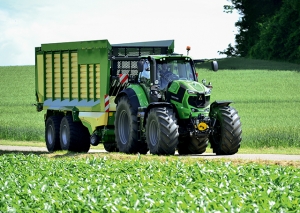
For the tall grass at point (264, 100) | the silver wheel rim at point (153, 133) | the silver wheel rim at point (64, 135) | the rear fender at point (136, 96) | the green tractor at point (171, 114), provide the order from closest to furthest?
1. the green tractor at point (171, 114)
2. the silver wheel rim at point (153, 133)
3. the rear fender at point (136, 96)
4. the silver wheel rim at point (64, 135)
5. the tall grass at point (264, 100)

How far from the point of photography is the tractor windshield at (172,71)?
20.2 m

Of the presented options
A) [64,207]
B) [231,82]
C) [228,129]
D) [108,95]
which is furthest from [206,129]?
[231,82]

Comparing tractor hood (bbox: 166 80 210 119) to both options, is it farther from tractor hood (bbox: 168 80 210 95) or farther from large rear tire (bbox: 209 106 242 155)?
large rear tire (bbox: 209 106 242 155)

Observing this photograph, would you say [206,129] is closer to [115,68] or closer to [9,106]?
[115,68]

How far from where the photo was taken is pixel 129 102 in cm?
2038

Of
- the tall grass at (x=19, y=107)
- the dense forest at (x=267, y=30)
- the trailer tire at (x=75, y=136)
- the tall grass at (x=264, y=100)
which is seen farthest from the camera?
the dense forest at (x=267, y=30)

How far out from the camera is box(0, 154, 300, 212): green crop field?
9820 millimetres

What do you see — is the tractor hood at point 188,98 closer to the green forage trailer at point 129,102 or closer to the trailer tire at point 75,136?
the green forage trailer at point 129,102

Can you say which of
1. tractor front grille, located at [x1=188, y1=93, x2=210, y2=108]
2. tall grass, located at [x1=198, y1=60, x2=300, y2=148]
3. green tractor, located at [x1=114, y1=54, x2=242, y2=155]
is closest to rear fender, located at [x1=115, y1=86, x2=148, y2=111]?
green tractor, located at [x1=114, y1=54, x2=242, y2=155]

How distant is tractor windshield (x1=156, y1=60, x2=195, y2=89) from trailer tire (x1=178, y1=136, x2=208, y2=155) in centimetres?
157

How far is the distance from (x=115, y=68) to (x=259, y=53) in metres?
56.5

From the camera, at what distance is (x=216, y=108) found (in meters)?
20.2

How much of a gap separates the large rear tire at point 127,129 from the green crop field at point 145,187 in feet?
15.3

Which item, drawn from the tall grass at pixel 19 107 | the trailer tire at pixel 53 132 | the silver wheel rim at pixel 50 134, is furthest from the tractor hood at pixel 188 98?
the tall grass at pixel 19 107
